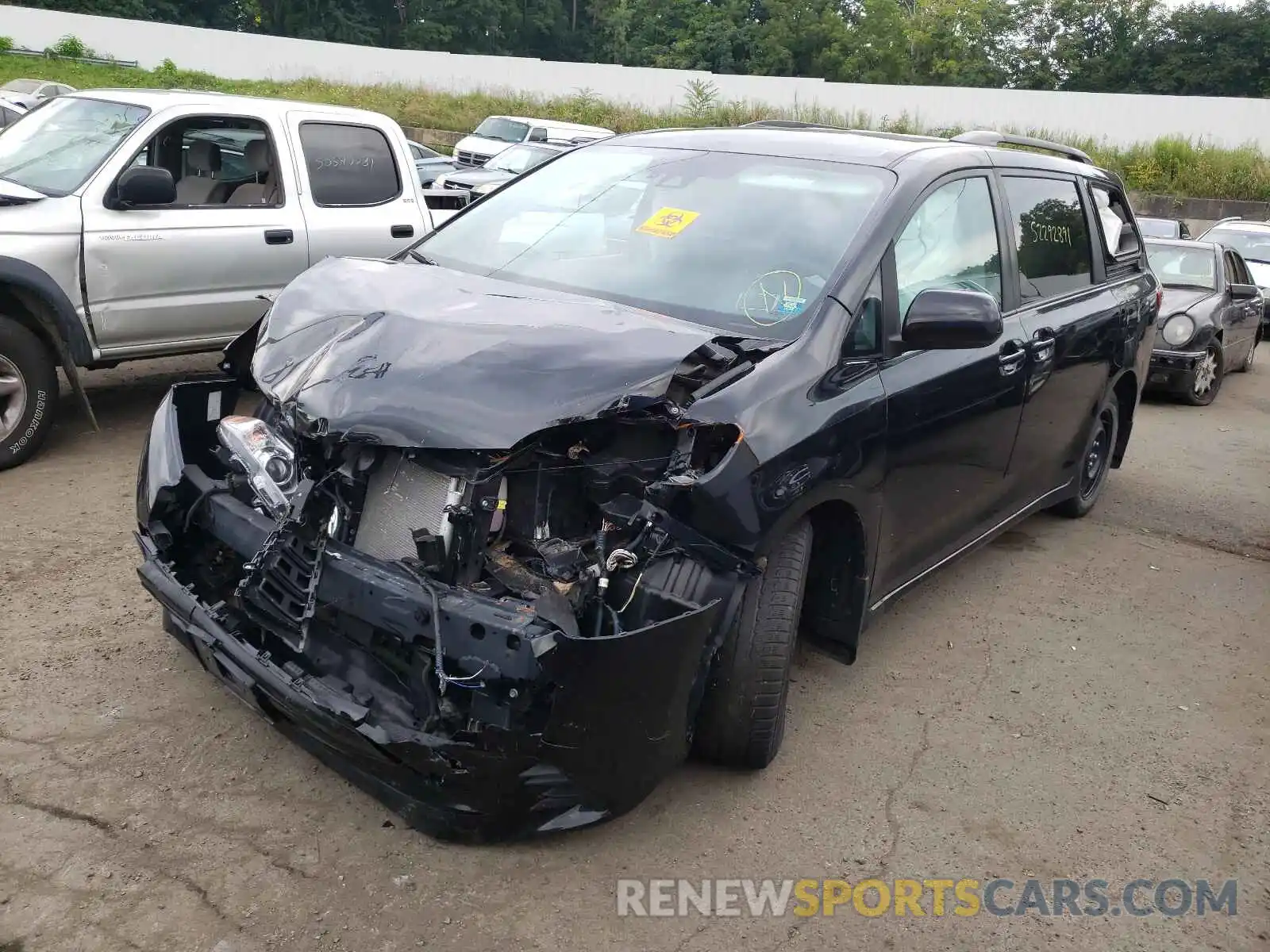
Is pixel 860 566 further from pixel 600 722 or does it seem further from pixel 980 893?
pixel 600 722

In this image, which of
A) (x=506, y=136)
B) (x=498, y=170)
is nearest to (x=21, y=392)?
(x=498, y=170)

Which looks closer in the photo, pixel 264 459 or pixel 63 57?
pixel 264 459

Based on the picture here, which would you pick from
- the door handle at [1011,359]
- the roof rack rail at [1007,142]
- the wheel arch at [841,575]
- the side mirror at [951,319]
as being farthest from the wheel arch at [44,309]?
the door handle at [1011,359]

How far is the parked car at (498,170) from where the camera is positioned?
49.3 ft

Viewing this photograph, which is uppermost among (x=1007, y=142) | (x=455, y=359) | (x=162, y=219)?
(x=1007, y=142)

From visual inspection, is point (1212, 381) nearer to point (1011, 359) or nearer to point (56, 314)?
point (1011, 359)

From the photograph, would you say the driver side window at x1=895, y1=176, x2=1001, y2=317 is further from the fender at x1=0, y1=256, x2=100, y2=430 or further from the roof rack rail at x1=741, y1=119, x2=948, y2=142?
the fender at x1=0, y1=256, x2=100, y2=430

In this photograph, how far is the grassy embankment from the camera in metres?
27.0

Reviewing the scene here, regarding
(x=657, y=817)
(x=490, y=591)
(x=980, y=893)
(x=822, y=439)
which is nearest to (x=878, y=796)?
(x=980, y=893)

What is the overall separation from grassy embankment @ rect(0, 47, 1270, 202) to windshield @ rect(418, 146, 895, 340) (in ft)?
83.6

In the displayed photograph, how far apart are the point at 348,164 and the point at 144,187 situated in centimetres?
157

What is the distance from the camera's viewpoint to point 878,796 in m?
3.36

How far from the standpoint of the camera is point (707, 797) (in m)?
3.25

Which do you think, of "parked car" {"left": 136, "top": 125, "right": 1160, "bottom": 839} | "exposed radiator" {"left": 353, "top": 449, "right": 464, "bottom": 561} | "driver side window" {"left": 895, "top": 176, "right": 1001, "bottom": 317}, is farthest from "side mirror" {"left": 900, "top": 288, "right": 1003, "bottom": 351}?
"exposed radiator" {"left": 353, "top": 449, "right": 464, "bottom": 561}
